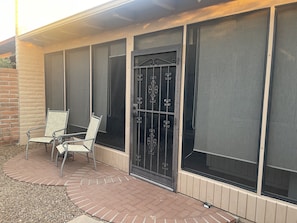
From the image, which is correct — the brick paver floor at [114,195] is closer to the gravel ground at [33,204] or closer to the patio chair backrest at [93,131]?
the gravel ground at [33,204]

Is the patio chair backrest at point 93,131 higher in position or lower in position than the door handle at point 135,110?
lower

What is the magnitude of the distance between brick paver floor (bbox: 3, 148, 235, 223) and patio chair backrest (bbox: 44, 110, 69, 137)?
81cm

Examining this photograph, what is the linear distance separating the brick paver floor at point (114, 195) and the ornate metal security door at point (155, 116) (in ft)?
0.71

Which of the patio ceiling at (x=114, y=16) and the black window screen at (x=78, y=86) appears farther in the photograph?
the black window screen at (x=78, y=86)

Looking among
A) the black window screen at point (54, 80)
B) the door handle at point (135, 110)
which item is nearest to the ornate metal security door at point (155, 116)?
the door handle at point (135, 110)

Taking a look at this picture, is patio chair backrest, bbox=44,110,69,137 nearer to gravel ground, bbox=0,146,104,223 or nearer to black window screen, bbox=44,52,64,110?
black window screen, bbox=44,52,64,110

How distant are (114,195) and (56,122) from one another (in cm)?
264

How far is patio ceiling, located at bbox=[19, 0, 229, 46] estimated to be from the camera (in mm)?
2742

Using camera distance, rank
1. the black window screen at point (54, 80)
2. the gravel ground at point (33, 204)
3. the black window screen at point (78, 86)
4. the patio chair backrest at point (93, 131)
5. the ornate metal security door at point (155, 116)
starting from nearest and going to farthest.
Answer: the gravel ground at point (33, 204), the ornate metal security door at point (155, 116), the patio chair backrest at point (93, 131), the black window screen at point (78, 86), the black window screen at point (54, 80)

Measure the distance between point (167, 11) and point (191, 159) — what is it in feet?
6.50

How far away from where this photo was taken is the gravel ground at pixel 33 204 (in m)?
2.35

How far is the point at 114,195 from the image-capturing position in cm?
286

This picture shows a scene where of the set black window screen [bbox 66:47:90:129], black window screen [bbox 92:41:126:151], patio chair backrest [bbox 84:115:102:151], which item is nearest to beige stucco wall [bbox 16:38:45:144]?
black window screen [bbox 66:47:90:129]

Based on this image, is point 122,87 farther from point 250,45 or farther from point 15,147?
point 15,147
